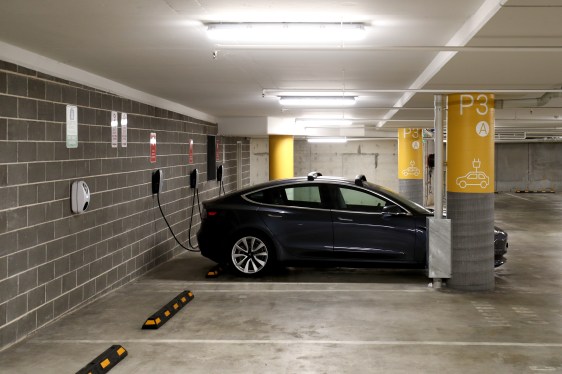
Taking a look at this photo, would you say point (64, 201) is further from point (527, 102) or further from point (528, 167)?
point (528, 167)

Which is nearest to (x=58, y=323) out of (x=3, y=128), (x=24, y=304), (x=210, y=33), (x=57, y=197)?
(x=24, y=304)

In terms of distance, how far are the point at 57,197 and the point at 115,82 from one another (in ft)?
7.33

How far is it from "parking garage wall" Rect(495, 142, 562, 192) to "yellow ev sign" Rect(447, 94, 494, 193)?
24.3 m

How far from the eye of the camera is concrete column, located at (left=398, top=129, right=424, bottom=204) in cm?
1961

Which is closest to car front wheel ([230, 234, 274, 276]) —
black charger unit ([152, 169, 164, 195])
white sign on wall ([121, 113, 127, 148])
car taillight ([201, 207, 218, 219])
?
car taillight ([201, 207, 218, 219])

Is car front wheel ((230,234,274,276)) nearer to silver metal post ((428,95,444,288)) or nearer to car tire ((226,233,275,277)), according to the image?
car tire ((226,233,275,277))

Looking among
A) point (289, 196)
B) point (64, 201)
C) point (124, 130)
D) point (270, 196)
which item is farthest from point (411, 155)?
point (64, 201)

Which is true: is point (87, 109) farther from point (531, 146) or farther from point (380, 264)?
point (531, 146)

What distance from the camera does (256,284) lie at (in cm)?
895

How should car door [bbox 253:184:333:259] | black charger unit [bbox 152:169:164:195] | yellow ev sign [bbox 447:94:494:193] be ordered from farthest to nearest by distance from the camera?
1. black charger unit [bbox 152:169:164:195]
2. car door [bbox 253:184:333:259]
3. yellow ev sign [bbox 447:94:494:193]

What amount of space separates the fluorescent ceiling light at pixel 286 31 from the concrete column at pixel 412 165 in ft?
47.0

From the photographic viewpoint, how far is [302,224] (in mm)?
9359

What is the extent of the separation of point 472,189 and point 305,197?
2307 mm

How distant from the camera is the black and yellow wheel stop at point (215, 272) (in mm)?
9555
